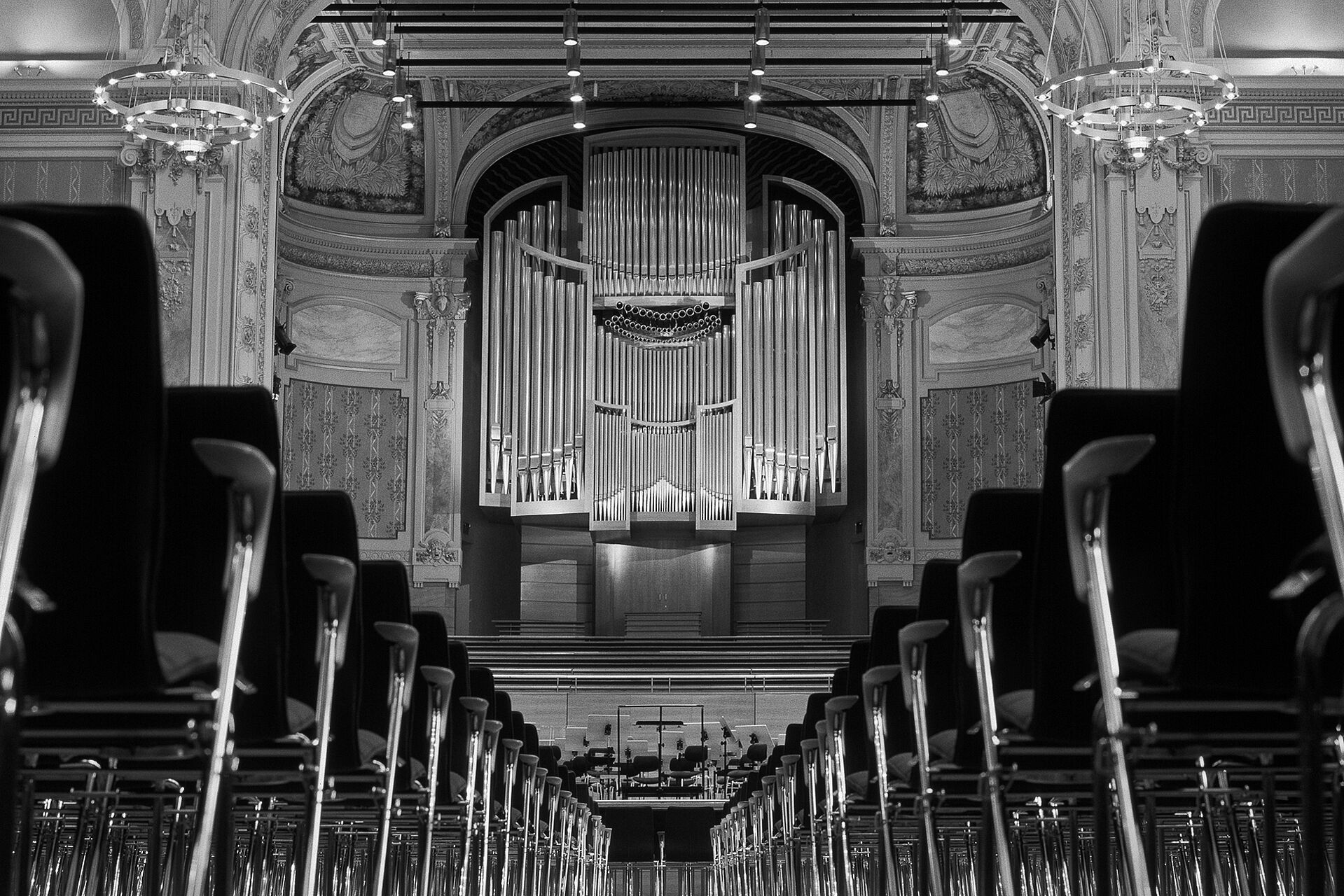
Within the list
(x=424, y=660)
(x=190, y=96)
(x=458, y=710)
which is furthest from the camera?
(x=190, y=96)

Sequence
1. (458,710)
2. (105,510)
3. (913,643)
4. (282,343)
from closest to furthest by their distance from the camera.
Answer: (105,510) → (913,643) → (458,710) → (282,343)

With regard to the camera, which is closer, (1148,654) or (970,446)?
→ (1148,654)

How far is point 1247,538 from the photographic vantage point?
2.16 meters

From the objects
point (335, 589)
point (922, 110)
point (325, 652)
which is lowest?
point (325, 652)

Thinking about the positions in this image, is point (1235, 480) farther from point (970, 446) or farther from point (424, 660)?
point (970, 446)

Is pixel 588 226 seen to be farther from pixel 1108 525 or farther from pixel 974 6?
pixel 1108 525

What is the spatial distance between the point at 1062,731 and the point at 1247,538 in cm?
76

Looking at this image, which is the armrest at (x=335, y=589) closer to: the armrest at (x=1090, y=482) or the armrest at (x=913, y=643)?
the armrest at (x=913, y=643)

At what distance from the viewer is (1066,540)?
2768mm

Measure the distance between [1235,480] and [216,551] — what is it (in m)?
1.51

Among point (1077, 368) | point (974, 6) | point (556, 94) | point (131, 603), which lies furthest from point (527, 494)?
point (131, 603)

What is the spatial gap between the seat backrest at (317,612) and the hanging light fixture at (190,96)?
5187mm

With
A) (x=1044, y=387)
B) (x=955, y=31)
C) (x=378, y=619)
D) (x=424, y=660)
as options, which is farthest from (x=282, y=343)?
(x=378, y=619)

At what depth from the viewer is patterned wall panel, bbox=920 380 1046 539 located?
16.3 meters
